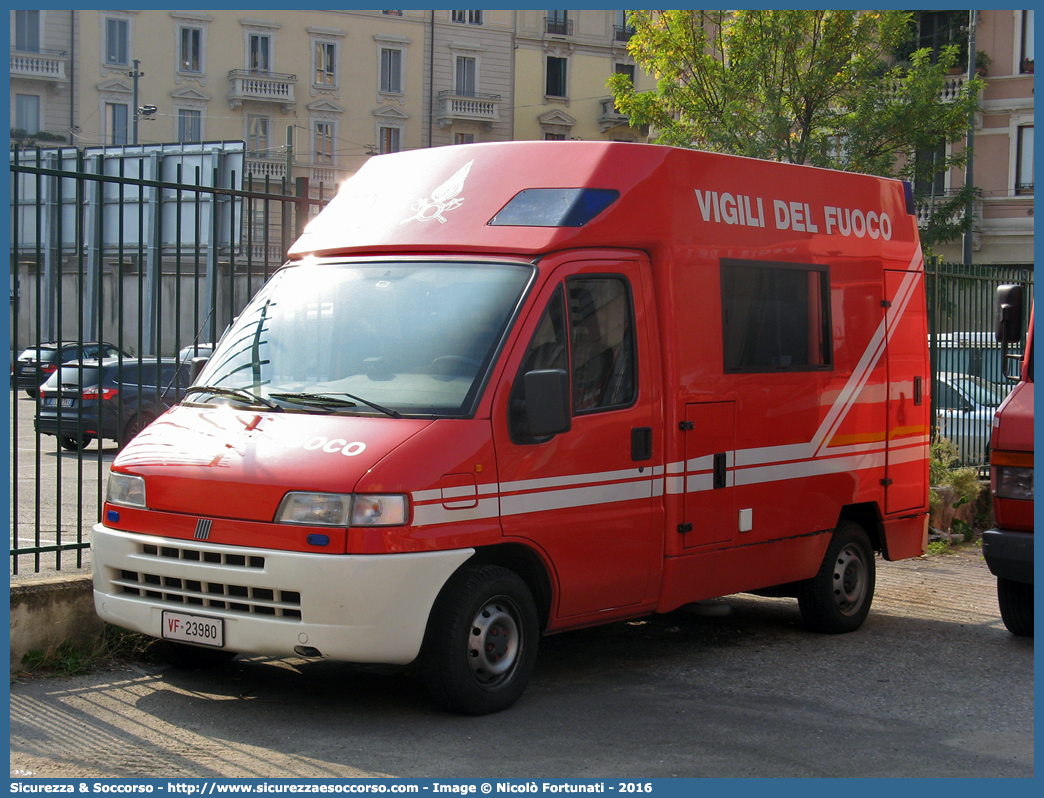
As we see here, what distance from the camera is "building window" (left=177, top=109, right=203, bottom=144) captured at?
2090 inches

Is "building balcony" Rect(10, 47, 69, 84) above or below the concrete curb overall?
above

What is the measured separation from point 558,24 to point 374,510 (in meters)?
58.5

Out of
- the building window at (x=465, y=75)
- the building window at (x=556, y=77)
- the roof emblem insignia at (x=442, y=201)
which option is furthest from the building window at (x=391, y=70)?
the roof emblem insignia at (x=442, y=201)

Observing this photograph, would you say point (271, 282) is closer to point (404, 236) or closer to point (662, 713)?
point (404, 236)

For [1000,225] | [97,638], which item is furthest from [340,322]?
[1000,225]

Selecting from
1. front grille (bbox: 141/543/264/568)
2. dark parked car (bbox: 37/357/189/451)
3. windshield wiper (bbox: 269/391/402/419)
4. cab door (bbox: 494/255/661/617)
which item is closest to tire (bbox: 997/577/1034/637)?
cab door (bbox: 494/255/661/617)

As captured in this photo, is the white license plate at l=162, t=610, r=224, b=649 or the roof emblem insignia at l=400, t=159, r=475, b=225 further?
the roof emblem insignia at l=400, t=159, r=475, b=225

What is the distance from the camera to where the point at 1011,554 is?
7.61 m

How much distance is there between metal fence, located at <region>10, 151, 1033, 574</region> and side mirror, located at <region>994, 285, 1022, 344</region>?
3.24 metres

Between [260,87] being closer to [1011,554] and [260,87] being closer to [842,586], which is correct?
[842,586]

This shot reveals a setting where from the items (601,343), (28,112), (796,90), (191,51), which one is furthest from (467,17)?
(601,343)

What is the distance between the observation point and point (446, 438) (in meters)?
5.77

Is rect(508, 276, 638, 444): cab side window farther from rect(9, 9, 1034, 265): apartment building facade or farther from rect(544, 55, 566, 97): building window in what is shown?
rect(544, 55, 566, 97): building window

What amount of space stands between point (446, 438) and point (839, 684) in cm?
273
